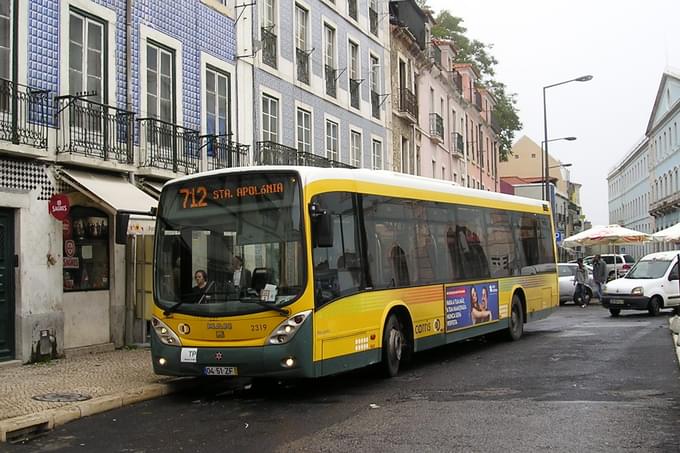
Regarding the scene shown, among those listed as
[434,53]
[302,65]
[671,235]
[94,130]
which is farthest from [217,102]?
[434,53]

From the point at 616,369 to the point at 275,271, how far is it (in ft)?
17.6

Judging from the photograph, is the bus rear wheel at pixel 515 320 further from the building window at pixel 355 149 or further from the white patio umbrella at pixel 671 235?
the building window at pixel 355 149

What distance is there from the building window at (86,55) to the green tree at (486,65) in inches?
1406

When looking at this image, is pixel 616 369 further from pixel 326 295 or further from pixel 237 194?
pixel 237 194

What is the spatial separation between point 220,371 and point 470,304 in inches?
220

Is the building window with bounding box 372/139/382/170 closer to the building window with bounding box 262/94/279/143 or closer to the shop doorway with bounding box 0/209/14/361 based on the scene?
the building window with bounding box 262/94/279/143

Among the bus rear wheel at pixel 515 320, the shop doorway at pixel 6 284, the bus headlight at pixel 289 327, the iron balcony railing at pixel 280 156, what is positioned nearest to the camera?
the bus headlight at pixel 289 327

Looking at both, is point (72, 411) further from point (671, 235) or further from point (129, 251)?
point (671, 235)

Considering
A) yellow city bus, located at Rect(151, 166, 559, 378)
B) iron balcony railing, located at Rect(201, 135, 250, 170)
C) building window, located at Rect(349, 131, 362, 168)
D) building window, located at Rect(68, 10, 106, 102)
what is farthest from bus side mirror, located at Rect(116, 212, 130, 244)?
building window, located at Rect(349, 131, 362, 168)

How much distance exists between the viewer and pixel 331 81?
2484 centimetres

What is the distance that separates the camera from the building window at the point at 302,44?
2247 centimetres

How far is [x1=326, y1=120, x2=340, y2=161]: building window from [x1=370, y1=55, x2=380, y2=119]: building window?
3.84 metres

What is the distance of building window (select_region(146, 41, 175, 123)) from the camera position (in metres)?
15.8

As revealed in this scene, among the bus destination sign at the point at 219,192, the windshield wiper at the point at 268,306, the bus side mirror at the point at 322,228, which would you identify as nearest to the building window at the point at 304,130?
the bus destination sign at the point at 219,192
